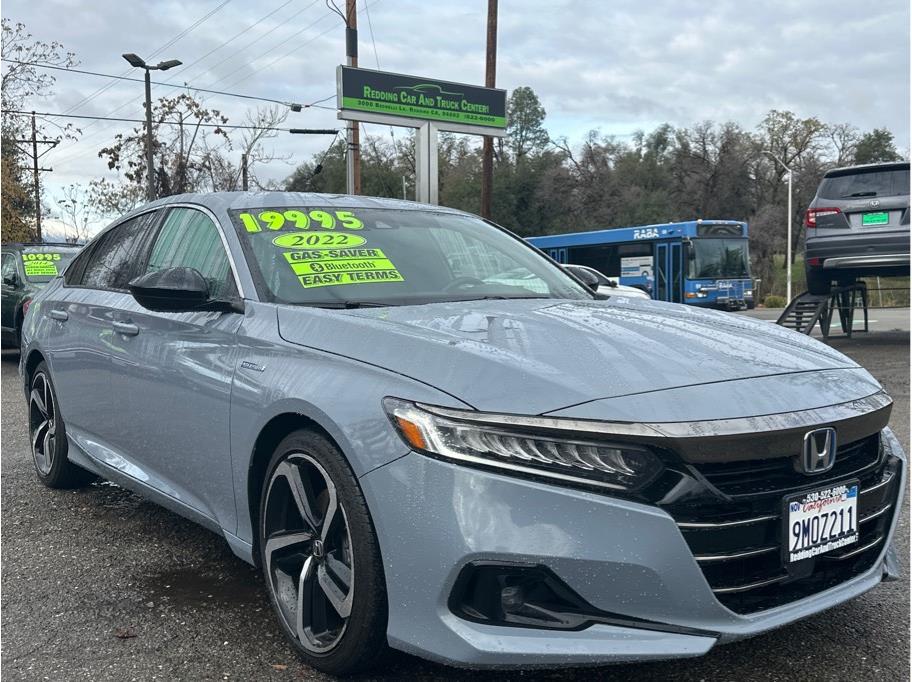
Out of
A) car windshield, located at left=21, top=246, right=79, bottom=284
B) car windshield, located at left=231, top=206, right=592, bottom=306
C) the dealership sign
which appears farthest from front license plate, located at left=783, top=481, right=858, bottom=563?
the dealership sign

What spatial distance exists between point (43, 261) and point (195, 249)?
1103cm

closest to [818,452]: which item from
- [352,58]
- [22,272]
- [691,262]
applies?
[22,272]

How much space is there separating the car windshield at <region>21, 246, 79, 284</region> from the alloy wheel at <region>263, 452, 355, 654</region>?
38.4 feet

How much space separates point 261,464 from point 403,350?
0.74 m

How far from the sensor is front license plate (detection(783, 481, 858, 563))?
87.4 inches

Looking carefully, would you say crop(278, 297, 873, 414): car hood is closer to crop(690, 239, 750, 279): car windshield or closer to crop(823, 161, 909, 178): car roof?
crop(823, 161, 909, 178): car roof

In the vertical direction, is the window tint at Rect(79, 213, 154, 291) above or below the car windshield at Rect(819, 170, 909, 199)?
below

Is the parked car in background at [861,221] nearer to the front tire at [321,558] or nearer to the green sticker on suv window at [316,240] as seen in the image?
the green sticker on suv window at [316,240]

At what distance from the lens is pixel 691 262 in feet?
81.5

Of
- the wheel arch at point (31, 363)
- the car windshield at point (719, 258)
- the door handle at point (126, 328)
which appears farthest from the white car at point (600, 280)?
the car windshield at point (719, 258)

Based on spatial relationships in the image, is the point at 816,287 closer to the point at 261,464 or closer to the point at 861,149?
the point at 261,464

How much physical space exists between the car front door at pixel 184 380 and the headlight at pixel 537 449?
1.08 meters

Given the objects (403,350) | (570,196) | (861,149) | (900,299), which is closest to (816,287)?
(403,350)

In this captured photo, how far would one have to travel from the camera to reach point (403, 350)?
245cm
